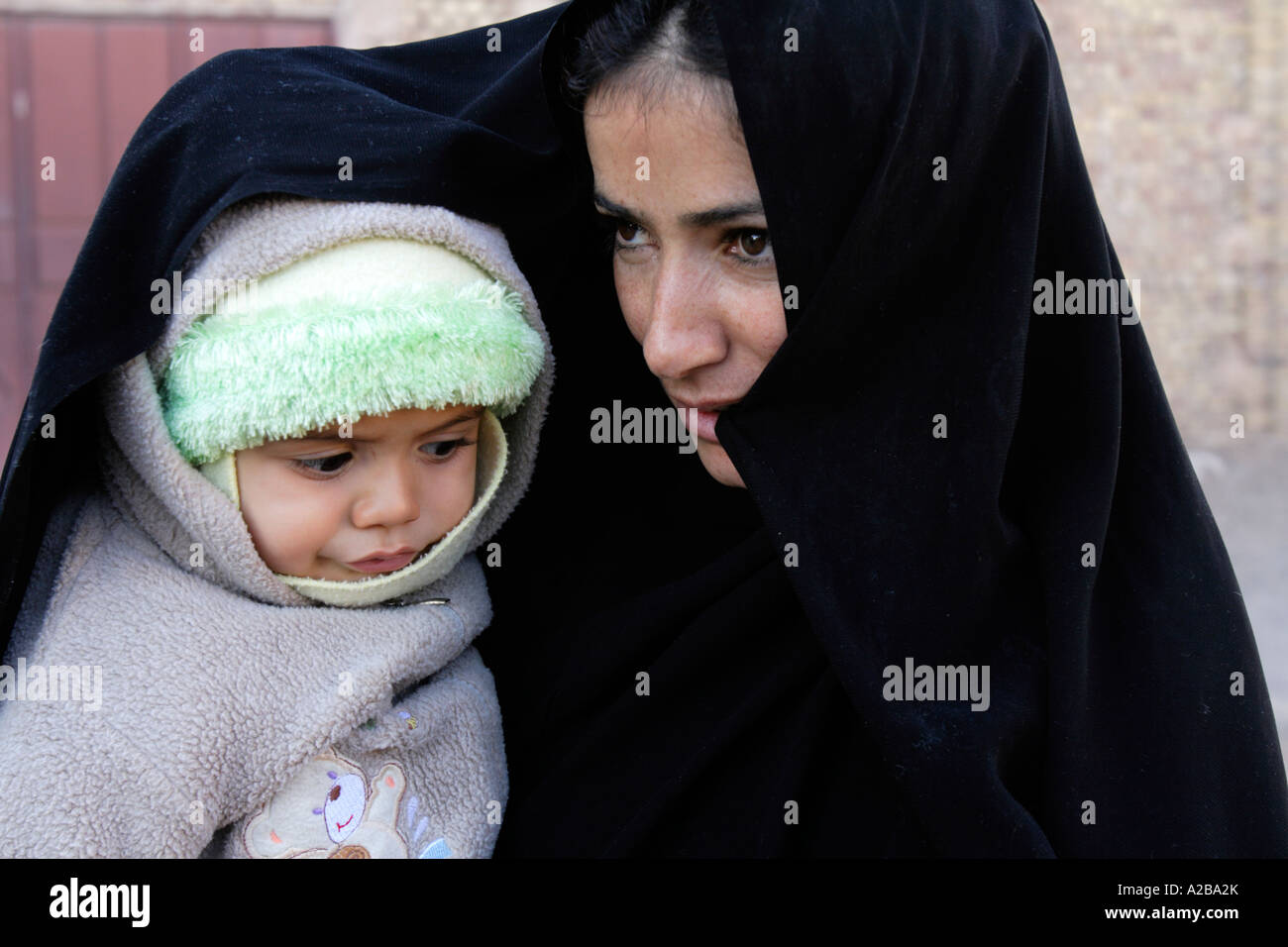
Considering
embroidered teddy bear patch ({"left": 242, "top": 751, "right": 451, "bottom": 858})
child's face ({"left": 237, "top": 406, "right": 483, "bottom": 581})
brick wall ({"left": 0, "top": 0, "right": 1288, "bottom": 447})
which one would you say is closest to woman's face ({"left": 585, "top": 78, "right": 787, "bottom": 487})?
child's face ({"left": 237, "top": 406, "right": 483, "bottom": 581})

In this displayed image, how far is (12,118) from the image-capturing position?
7.21 m

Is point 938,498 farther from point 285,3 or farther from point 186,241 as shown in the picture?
point 285,3

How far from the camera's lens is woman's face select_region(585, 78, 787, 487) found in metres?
1.79

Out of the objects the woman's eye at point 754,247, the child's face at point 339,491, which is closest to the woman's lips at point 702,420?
the woman's eye at point 754,247

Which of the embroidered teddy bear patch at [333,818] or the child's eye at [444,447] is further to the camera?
the child's eye at [444,447]

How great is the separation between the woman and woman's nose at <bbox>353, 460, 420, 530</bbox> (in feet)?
1.32

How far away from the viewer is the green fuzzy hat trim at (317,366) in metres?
1.85

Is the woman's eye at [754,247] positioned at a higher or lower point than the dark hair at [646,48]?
lower

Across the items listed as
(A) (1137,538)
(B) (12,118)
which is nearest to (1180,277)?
(B) (12,118)

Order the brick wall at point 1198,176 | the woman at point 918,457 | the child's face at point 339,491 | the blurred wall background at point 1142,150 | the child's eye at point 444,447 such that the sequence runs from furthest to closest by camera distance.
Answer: the brick wall at point 1198,176 < the blurred wall background at point 1142,150 < the child's eye at point 444,447 < the child's face at point 339,491 < the woman at point 918,457

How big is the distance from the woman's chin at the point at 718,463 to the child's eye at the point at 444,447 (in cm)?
37

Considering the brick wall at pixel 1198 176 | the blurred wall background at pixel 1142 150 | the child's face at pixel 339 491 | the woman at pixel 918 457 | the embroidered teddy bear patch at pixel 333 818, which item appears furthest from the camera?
the brick wall at pixel 1198 176

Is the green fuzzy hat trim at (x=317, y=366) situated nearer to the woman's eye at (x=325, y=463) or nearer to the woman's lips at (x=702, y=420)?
the woman's eye at (x=325, y=463)

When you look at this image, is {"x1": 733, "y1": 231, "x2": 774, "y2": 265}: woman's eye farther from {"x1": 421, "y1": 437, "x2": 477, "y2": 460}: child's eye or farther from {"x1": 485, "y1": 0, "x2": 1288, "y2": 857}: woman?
{"x1": 421, "y1": 437, "x2": 477, "y2": 460}: child's eye
